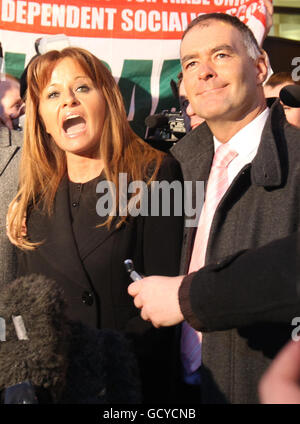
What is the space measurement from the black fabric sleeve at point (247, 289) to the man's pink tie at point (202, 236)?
452mm

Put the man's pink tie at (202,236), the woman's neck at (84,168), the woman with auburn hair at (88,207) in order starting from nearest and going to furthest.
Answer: the man's pink tie at (202,236) → the woman with auburn hair at (88,207) → the woman's neck at (84,168)

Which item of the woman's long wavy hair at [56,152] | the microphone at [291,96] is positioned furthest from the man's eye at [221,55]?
the woman's long wavy hair at [56,152]

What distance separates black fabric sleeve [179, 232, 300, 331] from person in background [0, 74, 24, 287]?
3.64 feet

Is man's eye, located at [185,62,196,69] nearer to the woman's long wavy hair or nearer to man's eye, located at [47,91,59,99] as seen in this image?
the woman's long wavy hair

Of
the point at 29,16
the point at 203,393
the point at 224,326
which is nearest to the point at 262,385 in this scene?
the point at 203,393

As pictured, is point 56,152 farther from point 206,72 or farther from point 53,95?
point 206,72

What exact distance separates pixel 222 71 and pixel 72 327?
1.02 metres

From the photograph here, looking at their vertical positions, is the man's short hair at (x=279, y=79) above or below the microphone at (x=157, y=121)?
above

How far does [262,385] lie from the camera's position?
1.64m

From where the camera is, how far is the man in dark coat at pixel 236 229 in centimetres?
136

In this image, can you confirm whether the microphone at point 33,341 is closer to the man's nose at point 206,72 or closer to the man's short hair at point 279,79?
the man's nose at point 206,72

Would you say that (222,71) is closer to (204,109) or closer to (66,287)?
(204,109)

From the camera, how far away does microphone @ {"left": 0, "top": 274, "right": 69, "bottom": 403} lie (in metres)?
1.30
